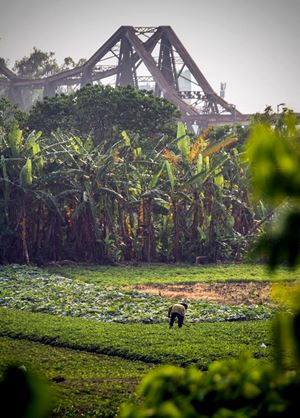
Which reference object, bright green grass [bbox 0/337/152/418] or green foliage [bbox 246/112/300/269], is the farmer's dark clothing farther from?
green foliage [bbox 246/112/300/269]

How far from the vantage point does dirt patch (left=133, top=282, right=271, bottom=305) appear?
20938 mm

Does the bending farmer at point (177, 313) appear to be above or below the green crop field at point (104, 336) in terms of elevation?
above

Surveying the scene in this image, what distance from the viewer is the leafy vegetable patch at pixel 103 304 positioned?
57.6 ft

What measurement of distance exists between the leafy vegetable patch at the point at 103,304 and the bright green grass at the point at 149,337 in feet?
2.89

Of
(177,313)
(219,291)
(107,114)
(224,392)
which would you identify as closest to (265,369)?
(224,392)

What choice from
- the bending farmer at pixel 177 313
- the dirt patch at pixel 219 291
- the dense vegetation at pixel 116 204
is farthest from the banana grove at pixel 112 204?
the bending farmer at pixel 177 313

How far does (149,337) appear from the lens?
1473 cm

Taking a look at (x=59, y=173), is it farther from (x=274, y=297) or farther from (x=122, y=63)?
(x=122, y=63)

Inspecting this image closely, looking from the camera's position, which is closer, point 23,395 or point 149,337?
point 23,395

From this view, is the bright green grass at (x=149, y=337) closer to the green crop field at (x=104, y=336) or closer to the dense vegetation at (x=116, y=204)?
the green crop field at (x=104, y=336)

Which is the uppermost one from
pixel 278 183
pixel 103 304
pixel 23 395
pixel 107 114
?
pixel 107 114

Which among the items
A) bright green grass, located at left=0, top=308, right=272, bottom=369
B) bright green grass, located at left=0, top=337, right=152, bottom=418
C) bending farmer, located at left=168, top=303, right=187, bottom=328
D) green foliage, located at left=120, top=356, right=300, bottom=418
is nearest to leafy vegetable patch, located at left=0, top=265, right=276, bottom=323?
bright green grass, located at left=0, top=308, right=272, bottom=369

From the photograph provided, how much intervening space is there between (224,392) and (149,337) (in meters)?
11.3

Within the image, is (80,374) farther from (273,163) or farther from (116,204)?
(116,204)
